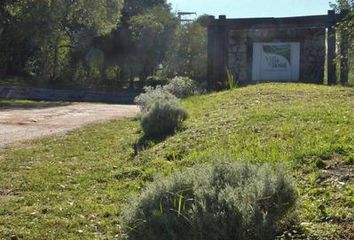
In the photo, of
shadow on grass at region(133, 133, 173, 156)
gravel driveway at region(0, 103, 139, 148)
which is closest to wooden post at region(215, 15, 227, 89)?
gravel driveway at region(0, 103, 139, 148)

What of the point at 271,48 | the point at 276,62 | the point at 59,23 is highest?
the point at 59,23

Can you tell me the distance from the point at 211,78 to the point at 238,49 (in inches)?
60.8

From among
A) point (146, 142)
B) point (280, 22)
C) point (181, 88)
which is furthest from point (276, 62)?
point (146, 142)

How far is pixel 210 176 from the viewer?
13.2ft

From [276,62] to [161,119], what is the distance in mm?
11717

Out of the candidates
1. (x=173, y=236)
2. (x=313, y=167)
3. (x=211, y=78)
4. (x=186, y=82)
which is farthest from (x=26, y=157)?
(x=211, y=78)

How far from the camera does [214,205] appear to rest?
3752 millimetres

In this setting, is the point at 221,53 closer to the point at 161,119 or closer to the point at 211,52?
the point at 211,52

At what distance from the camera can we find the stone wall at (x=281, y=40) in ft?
67.8

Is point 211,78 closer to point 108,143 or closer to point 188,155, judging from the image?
point 108,143

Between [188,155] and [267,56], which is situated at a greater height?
[267,56]

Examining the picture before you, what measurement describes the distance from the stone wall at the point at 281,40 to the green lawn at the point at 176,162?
9483mm

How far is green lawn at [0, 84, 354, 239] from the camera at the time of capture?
4.90 m

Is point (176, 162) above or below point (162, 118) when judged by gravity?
below
